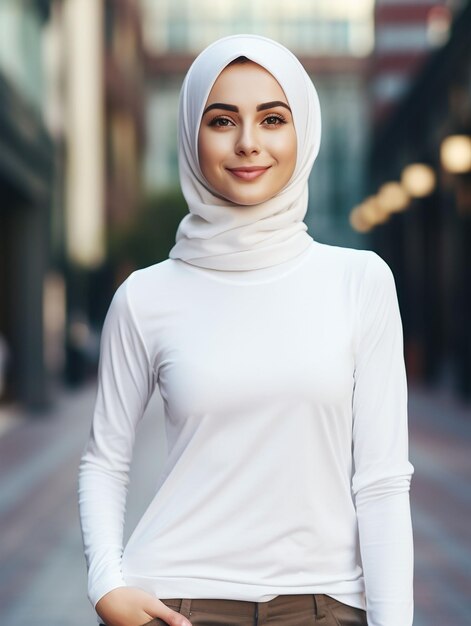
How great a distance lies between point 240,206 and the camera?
250 centimetres

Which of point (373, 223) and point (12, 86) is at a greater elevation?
point (12, 86)

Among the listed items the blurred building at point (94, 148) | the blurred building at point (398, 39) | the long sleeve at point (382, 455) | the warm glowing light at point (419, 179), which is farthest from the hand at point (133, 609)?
the blurred building at point (398, 39)

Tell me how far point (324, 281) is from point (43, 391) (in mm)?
19402

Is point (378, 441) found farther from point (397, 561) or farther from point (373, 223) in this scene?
point (373, 223)

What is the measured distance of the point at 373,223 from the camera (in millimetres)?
32469

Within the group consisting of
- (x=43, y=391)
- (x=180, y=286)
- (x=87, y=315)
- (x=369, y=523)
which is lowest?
(x=87, y=315)

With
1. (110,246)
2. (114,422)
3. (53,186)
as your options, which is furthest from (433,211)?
(114,422)

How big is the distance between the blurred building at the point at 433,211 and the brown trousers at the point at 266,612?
53.1ft

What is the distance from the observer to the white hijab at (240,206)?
7.95 ft

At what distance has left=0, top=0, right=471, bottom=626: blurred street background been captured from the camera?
353 inches

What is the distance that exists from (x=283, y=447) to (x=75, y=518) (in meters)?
7.68

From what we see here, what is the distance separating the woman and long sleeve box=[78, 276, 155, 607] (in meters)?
0.01

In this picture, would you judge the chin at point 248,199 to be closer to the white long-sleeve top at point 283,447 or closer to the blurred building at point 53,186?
the white long-sleeve top at point 283,447

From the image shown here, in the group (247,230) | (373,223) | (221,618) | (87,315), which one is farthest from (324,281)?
(87,315)
